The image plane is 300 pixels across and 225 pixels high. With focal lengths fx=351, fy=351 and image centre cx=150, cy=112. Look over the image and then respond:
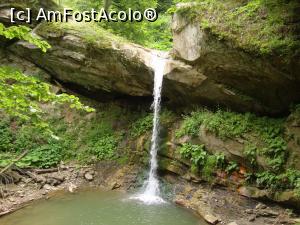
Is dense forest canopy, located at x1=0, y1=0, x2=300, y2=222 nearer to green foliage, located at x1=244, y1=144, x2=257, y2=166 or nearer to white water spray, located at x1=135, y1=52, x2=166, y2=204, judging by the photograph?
green foliage, located at x1=244, y1=144, x2=257, y2=166

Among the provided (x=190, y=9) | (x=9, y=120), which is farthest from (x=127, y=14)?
(x=9, y=120)

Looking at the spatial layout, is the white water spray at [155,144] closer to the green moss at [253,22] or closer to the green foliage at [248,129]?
the green foliage at [248,129]

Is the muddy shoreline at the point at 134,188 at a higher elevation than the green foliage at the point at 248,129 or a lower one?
lower

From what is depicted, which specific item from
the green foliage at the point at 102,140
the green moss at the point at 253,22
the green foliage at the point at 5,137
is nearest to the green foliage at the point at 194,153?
the green foliage at the point at 102,140

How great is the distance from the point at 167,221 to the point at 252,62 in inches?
188

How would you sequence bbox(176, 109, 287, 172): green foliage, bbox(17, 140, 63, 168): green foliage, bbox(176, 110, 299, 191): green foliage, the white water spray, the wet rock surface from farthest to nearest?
bbox(17, 140, 63, 168): green foliage < the white water spray < bbox(176, 109, 287, 172): green foliage < bbox(176, 110, 299, 191): green foliage < the wet rock surface

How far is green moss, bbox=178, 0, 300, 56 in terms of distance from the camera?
29.1 feet

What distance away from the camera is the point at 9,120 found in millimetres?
14375

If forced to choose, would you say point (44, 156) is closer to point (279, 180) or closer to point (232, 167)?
point (232, 167)

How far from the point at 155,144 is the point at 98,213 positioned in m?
3.42

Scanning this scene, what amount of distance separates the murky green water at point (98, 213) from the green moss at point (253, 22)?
15.9ft

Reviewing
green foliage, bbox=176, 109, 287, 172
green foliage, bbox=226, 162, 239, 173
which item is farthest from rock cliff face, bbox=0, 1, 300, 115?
green foliage, bbox=226, 162, 239, 173

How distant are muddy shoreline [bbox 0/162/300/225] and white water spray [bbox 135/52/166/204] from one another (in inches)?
13.7

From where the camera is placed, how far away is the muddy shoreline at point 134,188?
29.3ft
